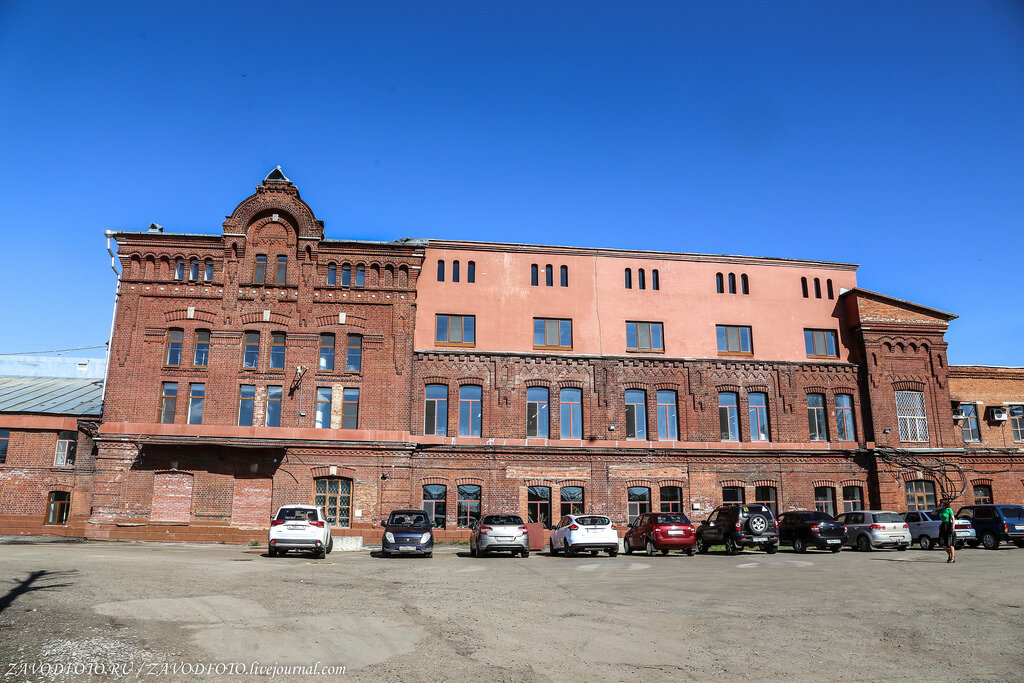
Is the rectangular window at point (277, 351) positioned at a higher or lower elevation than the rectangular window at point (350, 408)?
higher

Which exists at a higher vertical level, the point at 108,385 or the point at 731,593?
the point at 108,385

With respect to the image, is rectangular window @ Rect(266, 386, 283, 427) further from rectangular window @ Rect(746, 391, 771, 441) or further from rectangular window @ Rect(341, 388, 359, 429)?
rectangular window @ Rect(746, 391, 771, 441)

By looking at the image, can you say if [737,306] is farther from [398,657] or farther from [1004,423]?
[398,657]

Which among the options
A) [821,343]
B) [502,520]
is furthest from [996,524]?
[502,520]

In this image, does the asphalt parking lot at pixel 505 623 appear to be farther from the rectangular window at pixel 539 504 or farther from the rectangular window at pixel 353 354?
the rectangular window at pixel 353 354

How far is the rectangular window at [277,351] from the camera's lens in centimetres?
3120

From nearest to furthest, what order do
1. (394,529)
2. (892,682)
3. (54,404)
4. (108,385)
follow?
1. (892,682)
2. (394,529)
3. (108,385)
4. (54,404)

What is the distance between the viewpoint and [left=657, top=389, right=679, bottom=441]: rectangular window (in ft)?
110

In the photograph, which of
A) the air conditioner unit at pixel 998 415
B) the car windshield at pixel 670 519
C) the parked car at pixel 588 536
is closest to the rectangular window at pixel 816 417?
the air conditioner unit at pixel 998 415

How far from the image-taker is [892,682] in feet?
24.6

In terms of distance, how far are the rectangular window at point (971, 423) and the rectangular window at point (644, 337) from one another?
16.0 m

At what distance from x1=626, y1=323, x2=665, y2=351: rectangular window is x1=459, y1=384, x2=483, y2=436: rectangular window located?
774 centimetres

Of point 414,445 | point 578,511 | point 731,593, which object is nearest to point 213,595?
point 731,593

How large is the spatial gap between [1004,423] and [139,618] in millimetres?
39630
